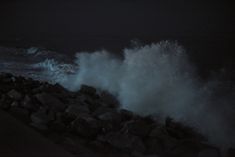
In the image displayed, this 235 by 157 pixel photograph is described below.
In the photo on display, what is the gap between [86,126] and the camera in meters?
3.98

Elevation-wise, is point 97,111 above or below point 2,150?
above

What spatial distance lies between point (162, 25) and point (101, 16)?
233 cm

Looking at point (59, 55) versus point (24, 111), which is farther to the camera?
point (59, 55)

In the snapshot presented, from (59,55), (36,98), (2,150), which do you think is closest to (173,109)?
(36,98)

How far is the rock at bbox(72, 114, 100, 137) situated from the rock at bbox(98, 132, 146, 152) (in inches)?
5.5

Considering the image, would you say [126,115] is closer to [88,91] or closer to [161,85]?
[88,91]

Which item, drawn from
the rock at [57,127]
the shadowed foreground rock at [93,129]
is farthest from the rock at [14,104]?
the rock at [57,127]

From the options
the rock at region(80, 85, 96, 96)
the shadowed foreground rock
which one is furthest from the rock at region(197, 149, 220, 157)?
the rock at region(80, 85, 96, 96)

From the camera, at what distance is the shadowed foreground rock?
353cm

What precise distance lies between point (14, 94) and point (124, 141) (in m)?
1.98

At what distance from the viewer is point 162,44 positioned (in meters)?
8.27

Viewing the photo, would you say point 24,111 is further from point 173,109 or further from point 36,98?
point 173,109

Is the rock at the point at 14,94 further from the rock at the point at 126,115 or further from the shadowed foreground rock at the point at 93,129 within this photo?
the rock at the point at 126,115

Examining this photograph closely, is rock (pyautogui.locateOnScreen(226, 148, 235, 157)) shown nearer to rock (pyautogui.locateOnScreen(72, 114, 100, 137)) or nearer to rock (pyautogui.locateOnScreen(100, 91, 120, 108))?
rock (pyautogui.locateOnScreen(72, 114, 100, 137))
